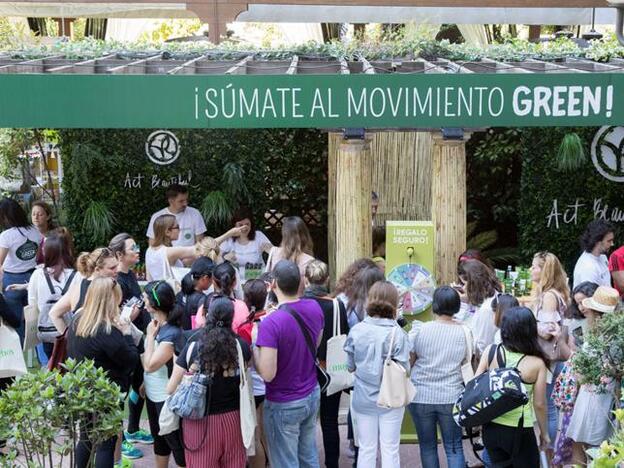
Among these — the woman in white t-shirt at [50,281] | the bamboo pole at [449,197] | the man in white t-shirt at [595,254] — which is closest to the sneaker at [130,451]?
the woman in white t-shirt at [50,281]

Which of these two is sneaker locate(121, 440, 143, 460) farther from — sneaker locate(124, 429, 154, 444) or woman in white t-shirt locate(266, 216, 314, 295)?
woman in white t-shirt locate(266, 216, 314, 295)

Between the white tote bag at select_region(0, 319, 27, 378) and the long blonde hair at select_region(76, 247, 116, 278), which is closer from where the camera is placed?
the white tote bag at select_region(0, 319, 27, 378)

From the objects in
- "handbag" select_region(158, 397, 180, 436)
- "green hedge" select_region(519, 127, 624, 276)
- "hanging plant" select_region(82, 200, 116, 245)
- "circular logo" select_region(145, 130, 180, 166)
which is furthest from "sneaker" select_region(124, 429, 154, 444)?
"green hedge" select_region(519, 127, 624, 276)

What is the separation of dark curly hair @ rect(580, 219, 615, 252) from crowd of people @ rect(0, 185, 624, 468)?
4.72ft

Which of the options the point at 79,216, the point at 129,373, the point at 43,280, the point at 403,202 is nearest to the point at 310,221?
the point at 403,202

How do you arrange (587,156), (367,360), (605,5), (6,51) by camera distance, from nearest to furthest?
(367,360) → (6,51) → (587,156) → (605,5)

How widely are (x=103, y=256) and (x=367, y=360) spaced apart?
2.17 meters

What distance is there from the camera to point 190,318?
6.97 metres

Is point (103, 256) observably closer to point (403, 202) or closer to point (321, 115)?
point (321, 115)

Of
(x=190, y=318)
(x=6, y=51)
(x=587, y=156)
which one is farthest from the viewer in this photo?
(x=587, y=156)

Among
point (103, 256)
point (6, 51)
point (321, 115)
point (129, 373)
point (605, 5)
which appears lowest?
point (129, 373)

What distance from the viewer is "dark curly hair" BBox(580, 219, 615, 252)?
8.58 m

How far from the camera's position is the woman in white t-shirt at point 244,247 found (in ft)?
32.7

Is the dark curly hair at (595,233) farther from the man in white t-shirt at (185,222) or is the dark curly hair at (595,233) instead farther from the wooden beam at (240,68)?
the man in white t-shirt at (185,222)
